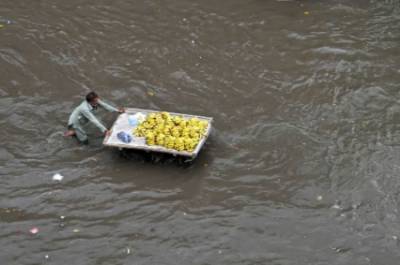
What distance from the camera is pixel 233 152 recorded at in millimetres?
9312

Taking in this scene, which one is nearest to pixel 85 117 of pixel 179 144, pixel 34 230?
pixel 179 144

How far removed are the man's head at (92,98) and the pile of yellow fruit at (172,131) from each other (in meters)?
0.91

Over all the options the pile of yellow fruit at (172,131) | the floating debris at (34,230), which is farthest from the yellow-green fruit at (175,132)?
the floating debris at (34,230)

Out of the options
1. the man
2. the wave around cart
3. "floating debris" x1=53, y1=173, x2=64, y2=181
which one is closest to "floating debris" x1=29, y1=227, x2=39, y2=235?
"floating debris" x1=53, y1=173, x2=64, y2=181

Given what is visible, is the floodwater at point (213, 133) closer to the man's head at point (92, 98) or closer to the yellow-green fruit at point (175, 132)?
the yellow-green fruit at point (175, 132)

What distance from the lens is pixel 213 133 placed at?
9.73m

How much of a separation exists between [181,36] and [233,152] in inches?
175

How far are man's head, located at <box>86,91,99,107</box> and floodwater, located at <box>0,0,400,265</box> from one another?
86 centimetres

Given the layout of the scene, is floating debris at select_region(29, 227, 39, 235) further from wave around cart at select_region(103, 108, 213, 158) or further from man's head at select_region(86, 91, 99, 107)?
man's head at select_region(86, 91, 99, 107)

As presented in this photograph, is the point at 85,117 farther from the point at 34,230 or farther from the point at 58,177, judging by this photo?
the point at 34,230

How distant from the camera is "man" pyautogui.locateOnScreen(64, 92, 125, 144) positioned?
9.05 metres

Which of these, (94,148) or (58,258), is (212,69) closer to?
(94,148)

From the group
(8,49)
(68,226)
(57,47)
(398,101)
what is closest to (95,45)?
(57,47)

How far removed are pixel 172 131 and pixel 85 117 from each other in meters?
1.77
